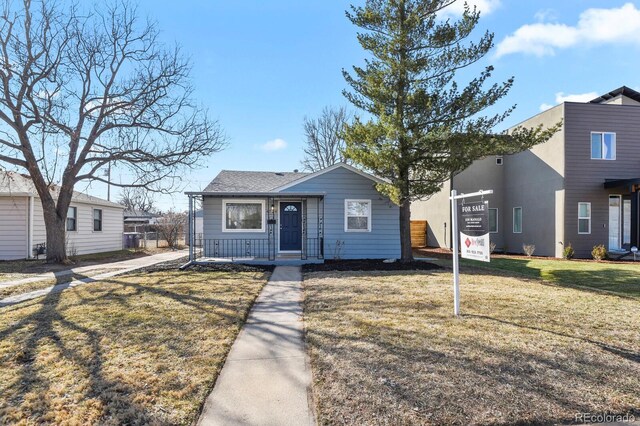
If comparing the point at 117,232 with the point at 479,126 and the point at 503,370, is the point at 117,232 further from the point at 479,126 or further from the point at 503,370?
the point at 503,370

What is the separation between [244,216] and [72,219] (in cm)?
933

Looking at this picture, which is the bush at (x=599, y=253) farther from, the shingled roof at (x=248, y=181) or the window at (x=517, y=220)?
the shingled roof at (x=248, y=181)

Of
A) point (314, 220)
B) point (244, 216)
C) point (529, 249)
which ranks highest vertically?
point (244, 216)

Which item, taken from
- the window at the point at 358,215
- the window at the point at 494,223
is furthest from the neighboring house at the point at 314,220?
the window at the point at 494,223

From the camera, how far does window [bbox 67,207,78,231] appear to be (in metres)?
16.5

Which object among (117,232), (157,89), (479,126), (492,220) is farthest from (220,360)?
(117,232)

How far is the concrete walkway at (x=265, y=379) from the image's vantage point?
8.87ft

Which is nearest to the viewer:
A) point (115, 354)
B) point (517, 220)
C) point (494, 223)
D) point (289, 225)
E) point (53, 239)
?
point (115, 354)

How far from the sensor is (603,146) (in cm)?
1470

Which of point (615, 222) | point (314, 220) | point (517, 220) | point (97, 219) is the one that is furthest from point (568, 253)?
point (97, 219)

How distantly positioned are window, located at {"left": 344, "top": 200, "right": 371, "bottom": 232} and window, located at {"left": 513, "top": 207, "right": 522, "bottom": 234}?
28.3 ft

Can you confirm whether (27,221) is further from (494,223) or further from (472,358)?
(494,223)

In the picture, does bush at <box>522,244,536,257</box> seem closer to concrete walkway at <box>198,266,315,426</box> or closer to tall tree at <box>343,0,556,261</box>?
tall tree at <box>343,0,556,261</box>

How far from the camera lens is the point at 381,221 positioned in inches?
538
